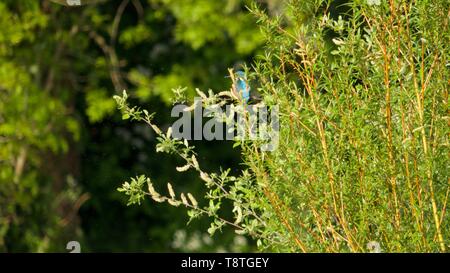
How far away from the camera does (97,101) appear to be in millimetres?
8727

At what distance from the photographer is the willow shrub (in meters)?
2.79

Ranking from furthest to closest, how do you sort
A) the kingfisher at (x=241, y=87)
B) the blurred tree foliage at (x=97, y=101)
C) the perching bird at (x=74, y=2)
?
the perching bird at (x=74, y=2) < the blurred tree foliage at (x=97, y=101) < the kingfisher at (x=241, y=87)

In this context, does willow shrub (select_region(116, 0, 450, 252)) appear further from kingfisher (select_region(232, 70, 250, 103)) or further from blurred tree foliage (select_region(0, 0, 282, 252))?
blurred tree foliage (select_region(0, 0, 282, 252))

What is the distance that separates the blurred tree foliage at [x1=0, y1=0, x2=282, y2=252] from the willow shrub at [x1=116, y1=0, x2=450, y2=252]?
15.7ft

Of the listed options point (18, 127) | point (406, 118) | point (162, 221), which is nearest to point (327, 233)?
point (406, 118)

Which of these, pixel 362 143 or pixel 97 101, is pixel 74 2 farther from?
pixel 362 143

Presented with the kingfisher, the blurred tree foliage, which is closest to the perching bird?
the blurred tree foliage

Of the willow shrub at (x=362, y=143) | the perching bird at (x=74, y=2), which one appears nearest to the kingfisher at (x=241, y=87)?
the willow shrub at (x=362, y=143)

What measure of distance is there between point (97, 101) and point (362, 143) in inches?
242

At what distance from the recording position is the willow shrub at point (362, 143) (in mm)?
2795

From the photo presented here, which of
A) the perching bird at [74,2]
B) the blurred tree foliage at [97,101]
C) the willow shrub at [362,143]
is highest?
the perching bird at [74,2]

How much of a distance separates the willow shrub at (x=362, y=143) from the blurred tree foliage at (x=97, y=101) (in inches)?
188

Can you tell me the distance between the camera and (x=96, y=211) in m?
9.30

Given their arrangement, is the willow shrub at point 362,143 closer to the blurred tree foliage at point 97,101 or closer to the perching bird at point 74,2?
the blurred tree foliage at point 97,101
